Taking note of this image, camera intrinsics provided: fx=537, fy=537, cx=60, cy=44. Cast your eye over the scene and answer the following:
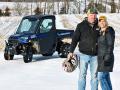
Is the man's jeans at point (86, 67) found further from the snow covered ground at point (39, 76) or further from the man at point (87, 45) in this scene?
the snow covered ground at point (39, 76)

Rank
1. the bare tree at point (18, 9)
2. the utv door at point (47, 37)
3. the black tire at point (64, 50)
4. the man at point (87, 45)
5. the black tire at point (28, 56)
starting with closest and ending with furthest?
the man at point (87, 45) → the black tire at point (28, 56) → the utv door at point (47, 37) → the black tire at point (64, 50) → the bare tree at point (18, 9)

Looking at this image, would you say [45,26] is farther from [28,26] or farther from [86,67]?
[86,67]

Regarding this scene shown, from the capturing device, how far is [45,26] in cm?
2056

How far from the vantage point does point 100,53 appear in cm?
1024

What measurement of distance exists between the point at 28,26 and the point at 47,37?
3.40ft

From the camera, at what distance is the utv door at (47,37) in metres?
20.0

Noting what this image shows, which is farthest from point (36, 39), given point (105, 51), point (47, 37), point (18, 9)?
point (18, 9)

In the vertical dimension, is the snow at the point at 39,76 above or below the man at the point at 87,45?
below

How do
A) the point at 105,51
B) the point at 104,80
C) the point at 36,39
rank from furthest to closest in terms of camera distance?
the point at 36,39 → the point at 104,80 → the point at 105,51

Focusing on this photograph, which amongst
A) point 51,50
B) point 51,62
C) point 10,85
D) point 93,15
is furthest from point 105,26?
point 51,50

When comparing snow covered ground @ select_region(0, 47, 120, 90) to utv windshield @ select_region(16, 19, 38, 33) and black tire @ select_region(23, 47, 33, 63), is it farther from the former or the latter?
utv windshield @ select_region(16, 19, 38, 33)

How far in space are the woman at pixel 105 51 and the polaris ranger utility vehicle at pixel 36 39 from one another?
869 cm

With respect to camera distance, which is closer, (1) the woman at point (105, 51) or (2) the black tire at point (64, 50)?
(1) the woman at point (105, 51)

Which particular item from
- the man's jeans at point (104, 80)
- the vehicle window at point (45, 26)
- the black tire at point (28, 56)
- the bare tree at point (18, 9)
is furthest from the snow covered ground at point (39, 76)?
the bare tree at point (18, 9)
